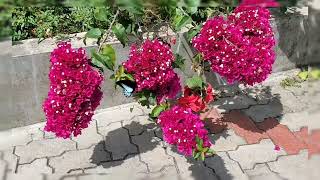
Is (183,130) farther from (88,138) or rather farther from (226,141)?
(88,138)

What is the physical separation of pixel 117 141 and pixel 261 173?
38.6 inches

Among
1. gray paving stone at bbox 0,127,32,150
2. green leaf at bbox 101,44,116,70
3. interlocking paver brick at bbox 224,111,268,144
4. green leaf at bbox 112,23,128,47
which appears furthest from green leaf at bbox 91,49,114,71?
interlocking paver brick at bbox 224,111,268,144

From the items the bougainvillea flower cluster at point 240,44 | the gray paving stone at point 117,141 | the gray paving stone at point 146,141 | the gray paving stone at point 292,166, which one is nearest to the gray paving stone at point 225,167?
the gray paving stone at point 292,166

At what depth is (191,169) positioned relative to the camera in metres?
3.03

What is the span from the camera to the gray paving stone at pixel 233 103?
3.65 m

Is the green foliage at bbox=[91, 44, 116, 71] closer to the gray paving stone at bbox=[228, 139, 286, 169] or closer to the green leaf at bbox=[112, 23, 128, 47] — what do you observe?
the green leaf at bbox=[112, 23, 128, 47]

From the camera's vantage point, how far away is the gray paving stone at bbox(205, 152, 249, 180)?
297 cm

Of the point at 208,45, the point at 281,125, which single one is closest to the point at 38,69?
the point at 208,45

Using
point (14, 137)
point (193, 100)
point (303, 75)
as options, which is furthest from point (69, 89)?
point (303, 75)

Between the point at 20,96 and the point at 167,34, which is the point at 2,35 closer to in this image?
the point at 20,96

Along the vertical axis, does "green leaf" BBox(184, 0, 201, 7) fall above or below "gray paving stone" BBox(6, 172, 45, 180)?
above

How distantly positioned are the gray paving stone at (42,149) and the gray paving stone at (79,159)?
0.21 feet

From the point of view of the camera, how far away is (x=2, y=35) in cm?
340

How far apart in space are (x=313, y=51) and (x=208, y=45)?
88 centimetres
